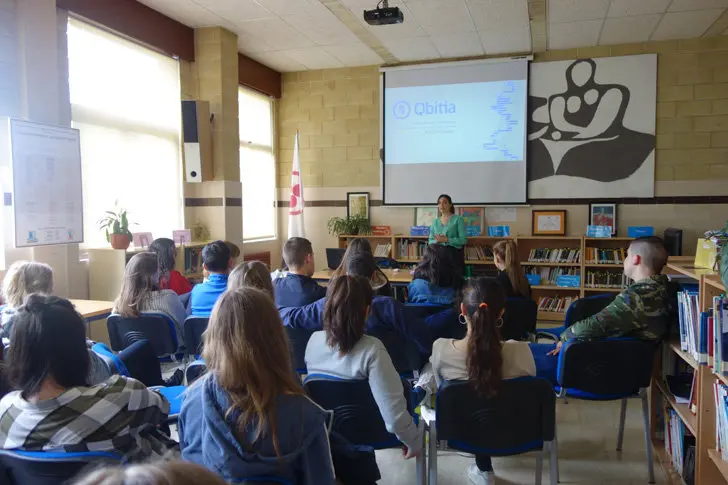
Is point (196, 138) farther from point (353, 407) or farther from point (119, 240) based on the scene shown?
point (353, 407)

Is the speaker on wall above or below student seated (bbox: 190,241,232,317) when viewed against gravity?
above

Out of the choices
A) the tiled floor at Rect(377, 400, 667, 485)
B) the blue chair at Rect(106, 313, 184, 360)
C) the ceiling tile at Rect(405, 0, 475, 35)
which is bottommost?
the tiled floor at Rect(377, 400, 667, 485)

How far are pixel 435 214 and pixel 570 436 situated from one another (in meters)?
4.35

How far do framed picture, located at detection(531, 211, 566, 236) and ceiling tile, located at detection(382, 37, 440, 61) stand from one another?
243 centimetres

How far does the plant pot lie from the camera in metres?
4.85

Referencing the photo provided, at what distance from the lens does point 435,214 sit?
741 centimetres

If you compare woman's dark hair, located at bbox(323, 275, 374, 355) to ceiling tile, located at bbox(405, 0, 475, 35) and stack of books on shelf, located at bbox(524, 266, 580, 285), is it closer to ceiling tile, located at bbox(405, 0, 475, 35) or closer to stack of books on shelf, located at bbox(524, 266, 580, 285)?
ceiling tile, located at bbox(405, 0, 475, 35)

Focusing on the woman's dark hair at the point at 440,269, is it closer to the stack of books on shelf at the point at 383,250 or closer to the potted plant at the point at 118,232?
the potted plant at the point at 118,232

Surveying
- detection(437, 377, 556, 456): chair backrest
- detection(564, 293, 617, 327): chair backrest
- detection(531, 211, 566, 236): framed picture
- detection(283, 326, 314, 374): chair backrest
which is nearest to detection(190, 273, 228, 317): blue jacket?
detection(283, 326, 314, 374): chair backrest

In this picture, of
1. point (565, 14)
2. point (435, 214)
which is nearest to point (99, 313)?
point (435, 214)

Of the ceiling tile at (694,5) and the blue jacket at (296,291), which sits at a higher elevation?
the ceiling tile at (694,5)

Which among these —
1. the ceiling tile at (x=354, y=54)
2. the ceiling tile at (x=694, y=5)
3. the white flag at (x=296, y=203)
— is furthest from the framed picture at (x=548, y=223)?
the white flag at (x=296, y=203)

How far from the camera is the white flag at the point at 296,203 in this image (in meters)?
7.77

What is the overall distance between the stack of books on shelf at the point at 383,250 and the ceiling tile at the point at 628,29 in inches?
143
